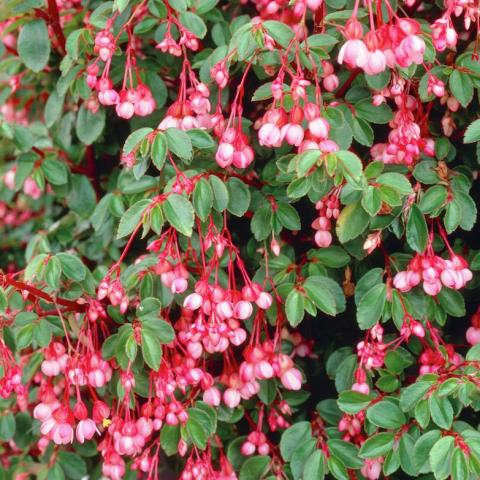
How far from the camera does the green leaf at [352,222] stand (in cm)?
102

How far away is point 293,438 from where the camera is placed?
1.19m

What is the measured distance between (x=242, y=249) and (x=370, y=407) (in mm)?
408

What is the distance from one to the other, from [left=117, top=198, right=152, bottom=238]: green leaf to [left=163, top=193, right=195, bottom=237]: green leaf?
44mm

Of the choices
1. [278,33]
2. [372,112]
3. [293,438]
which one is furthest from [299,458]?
[278,33]

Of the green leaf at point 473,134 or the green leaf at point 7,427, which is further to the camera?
the green leaf at point 7,427

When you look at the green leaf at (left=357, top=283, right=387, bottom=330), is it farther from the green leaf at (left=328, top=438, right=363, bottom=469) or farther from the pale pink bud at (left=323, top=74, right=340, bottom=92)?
the pale pink bud at (left=323, top=74, right=340, bottom=92)

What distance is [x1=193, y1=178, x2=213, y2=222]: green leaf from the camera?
1.01m

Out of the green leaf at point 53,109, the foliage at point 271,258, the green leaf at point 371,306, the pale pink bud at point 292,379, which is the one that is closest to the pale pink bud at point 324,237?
the foliage at point 271,258

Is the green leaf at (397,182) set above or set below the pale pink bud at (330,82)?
below

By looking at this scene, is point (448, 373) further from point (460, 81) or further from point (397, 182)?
point (460, 81)

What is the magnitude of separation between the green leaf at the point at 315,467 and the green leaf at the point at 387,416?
4.9 inches

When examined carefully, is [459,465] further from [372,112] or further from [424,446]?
[372,112]

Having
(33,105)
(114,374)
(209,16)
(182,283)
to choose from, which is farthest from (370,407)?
(33,105)

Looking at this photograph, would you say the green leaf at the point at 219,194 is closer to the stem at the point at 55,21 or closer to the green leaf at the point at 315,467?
the green leaf at the point at 315,467
